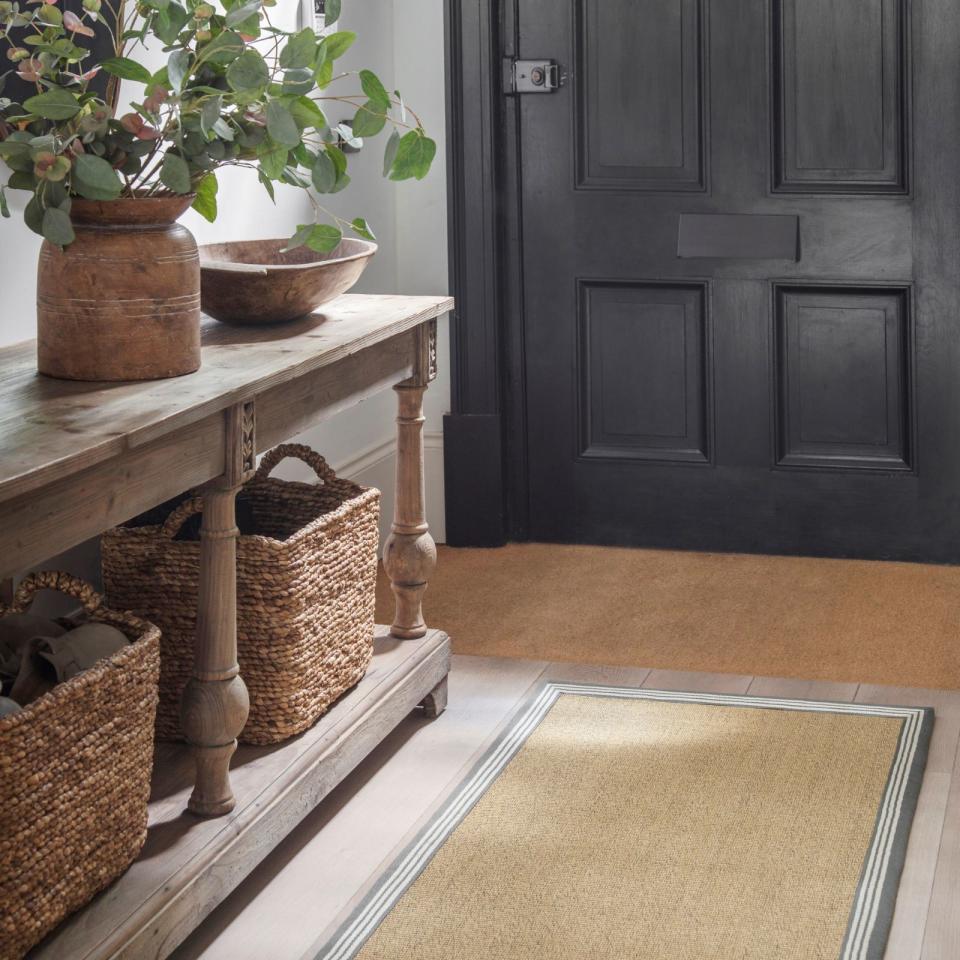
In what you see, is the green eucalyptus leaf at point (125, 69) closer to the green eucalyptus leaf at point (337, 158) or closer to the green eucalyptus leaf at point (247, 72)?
the green eucalyptus leaf at point (247, 72)

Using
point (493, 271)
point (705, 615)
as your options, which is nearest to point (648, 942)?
point (705, 615)

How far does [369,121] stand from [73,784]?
0.96 meters

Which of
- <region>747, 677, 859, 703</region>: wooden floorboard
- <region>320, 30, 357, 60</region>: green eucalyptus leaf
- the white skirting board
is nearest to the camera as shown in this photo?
<region>320, 30, 357, 60</region>: green eucalyptus leaf

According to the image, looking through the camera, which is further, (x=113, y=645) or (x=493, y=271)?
(x=493, y=271)

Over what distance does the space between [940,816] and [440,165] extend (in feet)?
7.19

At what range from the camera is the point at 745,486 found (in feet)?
12.8

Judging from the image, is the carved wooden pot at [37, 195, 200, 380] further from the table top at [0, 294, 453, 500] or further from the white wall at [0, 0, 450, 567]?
the white wall at [0, 0, 450, 567]

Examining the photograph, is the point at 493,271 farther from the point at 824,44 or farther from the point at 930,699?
the point at 930,699

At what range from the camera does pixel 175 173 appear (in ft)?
6.38

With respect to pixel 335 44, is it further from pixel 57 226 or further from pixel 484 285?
pixel 484 285

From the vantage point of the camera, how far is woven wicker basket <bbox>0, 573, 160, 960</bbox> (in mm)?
1743

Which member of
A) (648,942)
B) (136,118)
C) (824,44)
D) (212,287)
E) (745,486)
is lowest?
(648,942)

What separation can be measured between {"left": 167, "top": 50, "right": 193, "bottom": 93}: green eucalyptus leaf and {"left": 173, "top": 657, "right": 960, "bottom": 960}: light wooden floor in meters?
1.14

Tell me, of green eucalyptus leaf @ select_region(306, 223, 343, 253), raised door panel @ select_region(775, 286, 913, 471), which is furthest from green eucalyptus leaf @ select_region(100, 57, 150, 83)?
raised door panel @ select_region(775, 286, 913, 471)
